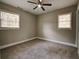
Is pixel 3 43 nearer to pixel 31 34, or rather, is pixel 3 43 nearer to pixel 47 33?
pixel 31 34

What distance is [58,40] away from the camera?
4730 millimetres

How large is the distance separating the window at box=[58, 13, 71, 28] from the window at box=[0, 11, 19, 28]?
10.8 feet

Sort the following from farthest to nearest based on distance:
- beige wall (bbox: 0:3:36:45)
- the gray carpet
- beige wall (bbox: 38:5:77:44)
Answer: beige wall (bbox: 38:5:77:44), beige wall (bbox: 0:3:36:45), the gray carpet

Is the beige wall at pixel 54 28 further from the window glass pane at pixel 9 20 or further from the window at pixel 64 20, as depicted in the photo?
the window glass pane at pixel 9 20

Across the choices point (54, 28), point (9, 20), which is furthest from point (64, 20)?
point (9, 20)

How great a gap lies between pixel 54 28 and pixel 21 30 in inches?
107

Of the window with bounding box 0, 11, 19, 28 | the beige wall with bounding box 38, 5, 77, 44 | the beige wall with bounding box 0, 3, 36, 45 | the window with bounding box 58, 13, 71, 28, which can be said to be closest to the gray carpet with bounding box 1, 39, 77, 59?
the beige wall with bounding box 0, 3, 36, 45

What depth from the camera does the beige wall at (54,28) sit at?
400 centimetres

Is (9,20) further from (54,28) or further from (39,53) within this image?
(54,28)

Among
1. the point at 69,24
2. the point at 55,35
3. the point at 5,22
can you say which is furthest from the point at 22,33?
the point at 69,24

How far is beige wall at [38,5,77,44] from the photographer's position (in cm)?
400

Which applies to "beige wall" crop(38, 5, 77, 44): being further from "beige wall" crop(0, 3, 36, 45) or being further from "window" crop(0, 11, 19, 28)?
"window" crop(0, 11, 19, 28)

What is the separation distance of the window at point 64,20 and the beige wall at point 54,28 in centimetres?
26

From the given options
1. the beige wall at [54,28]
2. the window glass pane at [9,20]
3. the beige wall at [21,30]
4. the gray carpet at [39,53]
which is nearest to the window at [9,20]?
the window glass pane at [9,20]
